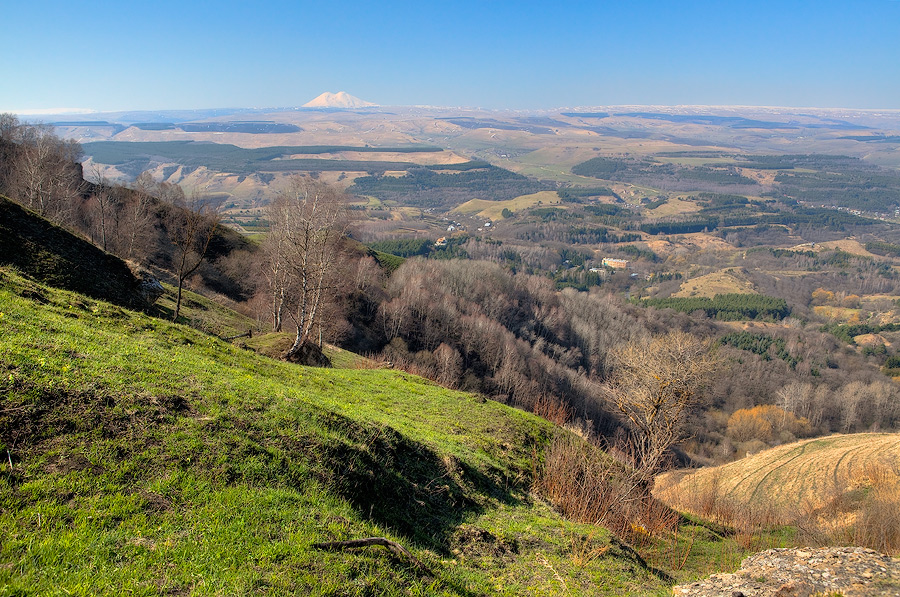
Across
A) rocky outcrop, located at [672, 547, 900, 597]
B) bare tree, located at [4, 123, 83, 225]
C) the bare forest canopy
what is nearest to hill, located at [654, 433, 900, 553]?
the bare forest canopy

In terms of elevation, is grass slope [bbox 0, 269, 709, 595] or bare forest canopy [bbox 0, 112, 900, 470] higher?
grass slope [bbox 0, 269, 709, 595]

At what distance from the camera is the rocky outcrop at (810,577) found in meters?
9.50

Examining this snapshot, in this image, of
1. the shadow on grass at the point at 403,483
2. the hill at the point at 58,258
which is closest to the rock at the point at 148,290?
the hill at the point at 58,258

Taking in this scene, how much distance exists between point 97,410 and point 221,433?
2347mm

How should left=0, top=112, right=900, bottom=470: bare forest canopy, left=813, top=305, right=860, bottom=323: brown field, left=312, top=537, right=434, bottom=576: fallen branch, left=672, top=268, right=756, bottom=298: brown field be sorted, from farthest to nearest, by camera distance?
left=672, top=268, right=756, bottom=298: brown field < left=813, top=305, right=860, bottom=323: brown field < left=0, top=112, right=900, bottom=470: bare forest canopy < left=312, top=537, right=434, bottom=576: fallen branch

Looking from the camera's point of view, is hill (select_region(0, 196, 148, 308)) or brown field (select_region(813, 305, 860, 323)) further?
brown field (select_region(813, 305, 860, 323))

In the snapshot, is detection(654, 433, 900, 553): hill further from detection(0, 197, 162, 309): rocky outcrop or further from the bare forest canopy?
detection(0, 197, 162, 309): rocky outcrop

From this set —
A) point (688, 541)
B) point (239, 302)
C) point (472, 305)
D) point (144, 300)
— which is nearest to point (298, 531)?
point (688, 541)

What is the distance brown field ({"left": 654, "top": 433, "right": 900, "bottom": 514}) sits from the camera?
2689 cm

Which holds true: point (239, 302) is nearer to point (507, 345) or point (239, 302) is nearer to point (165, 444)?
point (507, 345)

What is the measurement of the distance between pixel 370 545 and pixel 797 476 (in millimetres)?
36850

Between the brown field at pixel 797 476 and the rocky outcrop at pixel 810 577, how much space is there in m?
13.4

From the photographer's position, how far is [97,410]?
9.00m

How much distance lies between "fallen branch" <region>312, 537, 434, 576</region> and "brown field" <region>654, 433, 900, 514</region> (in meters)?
20.0
